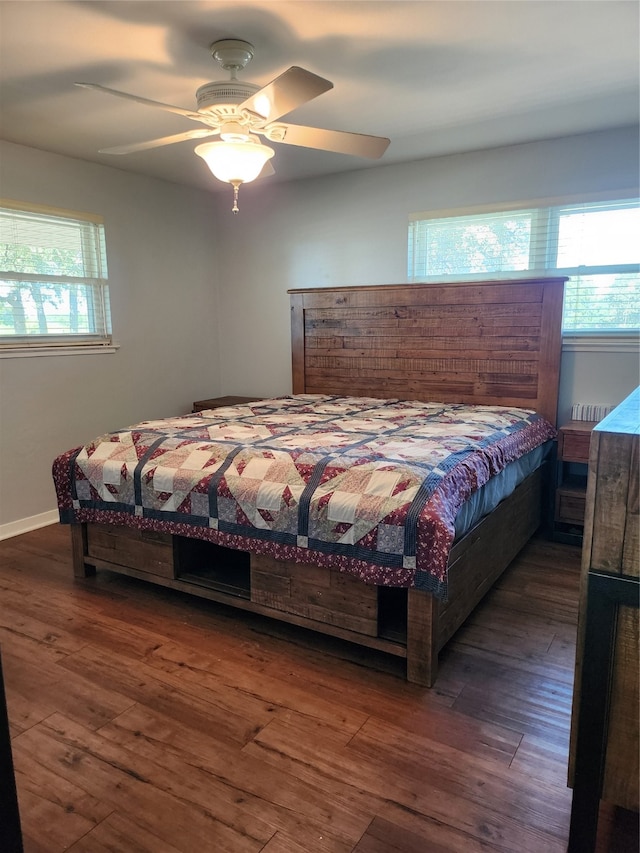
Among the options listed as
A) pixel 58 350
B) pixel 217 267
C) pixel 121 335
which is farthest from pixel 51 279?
pixel 217 267

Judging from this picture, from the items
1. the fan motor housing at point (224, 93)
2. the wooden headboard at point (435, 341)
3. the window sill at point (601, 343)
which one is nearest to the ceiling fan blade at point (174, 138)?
the fan motor housing at point (224, 93)

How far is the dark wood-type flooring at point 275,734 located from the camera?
4.78ft

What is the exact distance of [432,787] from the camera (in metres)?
1.59

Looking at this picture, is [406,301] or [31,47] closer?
[31,47]

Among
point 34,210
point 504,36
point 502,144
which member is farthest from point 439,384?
point 34,210

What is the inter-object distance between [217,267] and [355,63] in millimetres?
2825

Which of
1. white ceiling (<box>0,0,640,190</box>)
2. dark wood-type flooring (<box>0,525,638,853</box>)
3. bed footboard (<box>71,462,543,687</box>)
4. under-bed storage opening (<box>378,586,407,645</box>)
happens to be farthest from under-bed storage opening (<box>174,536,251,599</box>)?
white ceiling (<box>0,0,640,190</box>)

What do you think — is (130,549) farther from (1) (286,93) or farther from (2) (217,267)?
(2) (217,267)

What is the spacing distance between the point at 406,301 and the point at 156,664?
2863 mm

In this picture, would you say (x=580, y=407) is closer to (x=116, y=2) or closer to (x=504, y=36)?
(x=504, y=36)

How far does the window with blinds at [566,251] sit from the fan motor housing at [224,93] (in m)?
2.10

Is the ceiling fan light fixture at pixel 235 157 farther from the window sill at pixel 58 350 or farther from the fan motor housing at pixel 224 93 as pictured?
the window sill at pixel 58 350

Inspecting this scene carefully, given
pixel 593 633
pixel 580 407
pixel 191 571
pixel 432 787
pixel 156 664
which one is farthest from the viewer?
pixel 580 407

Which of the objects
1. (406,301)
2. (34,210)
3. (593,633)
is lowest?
(593,633)
